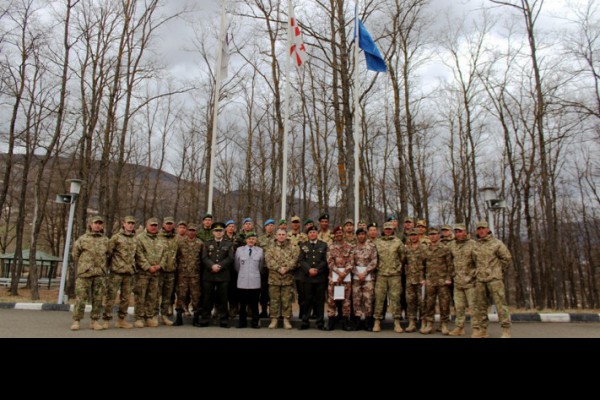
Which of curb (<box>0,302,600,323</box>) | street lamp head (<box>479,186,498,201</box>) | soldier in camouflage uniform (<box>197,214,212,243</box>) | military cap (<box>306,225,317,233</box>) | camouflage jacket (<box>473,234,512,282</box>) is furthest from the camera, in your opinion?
street lamp head (<box>479,186,498,201</box>)

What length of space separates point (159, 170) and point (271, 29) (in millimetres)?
16802

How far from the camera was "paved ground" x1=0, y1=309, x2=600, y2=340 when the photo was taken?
6586mm

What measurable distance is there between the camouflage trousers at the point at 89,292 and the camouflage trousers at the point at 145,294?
60 centimetres

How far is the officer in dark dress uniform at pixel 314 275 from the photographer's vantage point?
7801 mm

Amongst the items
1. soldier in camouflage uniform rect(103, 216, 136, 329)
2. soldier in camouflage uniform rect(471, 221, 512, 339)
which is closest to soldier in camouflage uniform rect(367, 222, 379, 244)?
soldier in camouflage uniform rect(471, 221, 512, 339)

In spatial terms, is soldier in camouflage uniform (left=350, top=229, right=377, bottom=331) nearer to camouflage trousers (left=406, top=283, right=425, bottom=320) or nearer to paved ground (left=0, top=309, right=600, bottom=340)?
paved ground (left=0, top=309, right=600, bottom=340)

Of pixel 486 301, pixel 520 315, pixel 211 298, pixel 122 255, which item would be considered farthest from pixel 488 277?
pixel 122 255

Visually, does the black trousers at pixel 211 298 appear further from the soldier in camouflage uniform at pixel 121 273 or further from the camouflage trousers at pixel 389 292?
the camouflage trousers at pixel 389 292

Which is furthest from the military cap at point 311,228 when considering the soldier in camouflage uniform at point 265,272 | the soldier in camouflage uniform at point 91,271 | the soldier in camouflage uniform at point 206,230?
the soldier in camouflage uniform at point 91,271

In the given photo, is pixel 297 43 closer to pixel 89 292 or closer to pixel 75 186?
pixel 75 186

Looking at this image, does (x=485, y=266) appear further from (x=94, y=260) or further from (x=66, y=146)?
(x=66, y=146)

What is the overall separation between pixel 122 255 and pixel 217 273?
1776 millimetres

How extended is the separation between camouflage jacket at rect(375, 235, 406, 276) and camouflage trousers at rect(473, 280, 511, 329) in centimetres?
141
